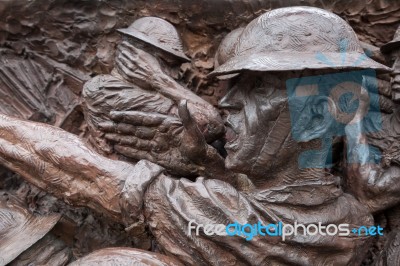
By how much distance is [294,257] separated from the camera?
1.85m

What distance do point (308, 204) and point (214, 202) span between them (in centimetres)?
37

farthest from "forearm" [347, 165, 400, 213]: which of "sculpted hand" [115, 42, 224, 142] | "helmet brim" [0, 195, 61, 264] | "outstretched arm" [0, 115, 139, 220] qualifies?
"helmet brim" [0, 195, 61, 264]

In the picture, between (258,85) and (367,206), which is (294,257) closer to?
(367,206)

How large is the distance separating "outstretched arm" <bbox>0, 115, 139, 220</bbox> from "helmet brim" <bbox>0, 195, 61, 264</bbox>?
8.3 inches

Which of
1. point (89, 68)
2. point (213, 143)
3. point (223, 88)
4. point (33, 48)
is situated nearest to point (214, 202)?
point (213, 143)

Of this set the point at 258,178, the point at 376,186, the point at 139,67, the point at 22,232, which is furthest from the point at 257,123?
the point at 22,232

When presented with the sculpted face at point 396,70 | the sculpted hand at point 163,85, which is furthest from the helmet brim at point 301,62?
the sculpted hand at point 163,85

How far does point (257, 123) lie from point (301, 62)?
0.99 ft

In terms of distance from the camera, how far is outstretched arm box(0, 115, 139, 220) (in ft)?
6.55

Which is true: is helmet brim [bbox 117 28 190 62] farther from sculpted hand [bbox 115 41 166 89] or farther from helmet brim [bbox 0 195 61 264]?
helmet brim [bbox 0 195 61 264]

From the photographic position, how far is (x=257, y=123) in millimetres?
1870

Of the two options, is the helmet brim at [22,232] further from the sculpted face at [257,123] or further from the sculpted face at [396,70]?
the sculpted face at [396,70]

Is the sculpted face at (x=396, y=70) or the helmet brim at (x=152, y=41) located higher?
the sculpted face at (x=396, y=70)

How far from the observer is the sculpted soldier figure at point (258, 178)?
1.78 m
